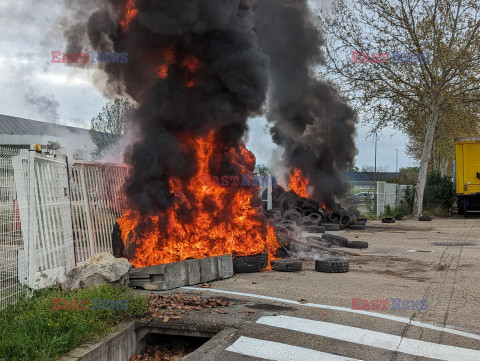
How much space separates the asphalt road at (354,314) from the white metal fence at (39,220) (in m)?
2.10

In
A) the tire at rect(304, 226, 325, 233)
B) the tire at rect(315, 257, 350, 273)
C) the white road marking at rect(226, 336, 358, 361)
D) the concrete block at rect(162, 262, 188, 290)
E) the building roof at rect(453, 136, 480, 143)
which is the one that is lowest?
the tire at rect(304, 226, 325, 233)

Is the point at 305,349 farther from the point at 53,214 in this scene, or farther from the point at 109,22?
the point at 109,22

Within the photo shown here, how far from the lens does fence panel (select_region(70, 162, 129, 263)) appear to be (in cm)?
832

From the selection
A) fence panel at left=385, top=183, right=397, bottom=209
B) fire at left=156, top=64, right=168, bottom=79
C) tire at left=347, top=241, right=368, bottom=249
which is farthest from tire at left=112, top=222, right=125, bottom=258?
fence panel at left=385, top=183, right=397, bottom=209

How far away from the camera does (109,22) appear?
9672 millimetres

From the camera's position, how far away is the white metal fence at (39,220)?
5.52m

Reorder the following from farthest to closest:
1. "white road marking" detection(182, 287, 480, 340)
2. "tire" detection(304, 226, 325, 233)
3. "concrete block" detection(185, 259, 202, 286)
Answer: "tire" detection(304, 226, 325, 233) → "concrete block" detection(185, 259, 202, 286) → "white road marking" detection(182, 287, 480, 340)

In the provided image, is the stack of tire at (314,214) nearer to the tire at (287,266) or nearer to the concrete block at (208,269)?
the tire at (287,266)

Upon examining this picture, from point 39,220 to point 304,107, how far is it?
17158 millimetres

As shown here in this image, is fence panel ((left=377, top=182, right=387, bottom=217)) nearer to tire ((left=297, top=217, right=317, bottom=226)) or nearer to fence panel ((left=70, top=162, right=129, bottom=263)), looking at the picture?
tire ((left=297, top=217, right=317, bottom=226))

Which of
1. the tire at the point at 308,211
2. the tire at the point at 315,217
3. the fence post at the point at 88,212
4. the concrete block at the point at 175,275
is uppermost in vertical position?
the fence post at the point at 88,212

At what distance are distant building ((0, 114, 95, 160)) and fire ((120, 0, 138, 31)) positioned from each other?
13724 mm

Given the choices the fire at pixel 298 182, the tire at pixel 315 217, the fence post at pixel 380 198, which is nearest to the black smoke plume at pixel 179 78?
the tire at pixel 315 217

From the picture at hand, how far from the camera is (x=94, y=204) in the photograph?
8.80 metres
